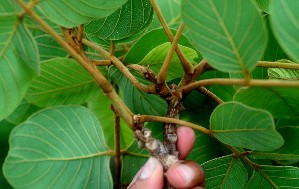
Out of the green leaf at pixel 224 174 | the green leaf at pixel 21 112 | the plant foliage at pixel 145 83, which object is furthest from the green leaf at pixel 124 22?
the green leaf at pixel 21 112

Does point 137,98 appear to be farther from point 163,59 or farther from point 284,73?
point 284,73

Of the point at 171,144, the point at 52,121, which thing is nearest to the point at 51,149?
the point at 52,121

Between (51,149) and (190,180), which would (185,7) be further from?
(51,149)

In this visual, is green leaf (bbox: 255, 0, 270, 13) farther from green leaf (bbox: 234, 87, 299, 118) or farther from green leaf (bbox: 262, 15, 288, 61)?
green leaf (bbox: 234, 87, 299, 118)

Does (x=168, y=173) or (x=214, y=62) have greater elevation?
(x=214, y=62)

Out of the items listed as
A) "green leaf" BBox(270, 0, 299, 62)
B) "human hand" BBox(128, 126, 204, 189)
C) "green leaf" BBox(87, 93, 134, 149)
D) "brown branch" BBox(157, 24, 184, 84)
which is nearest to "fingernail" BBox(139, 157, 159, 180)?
"human hand" BBox(128, 126, 204, 189)

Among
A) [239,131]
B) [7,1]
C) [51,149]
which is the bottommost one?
[51,149]
